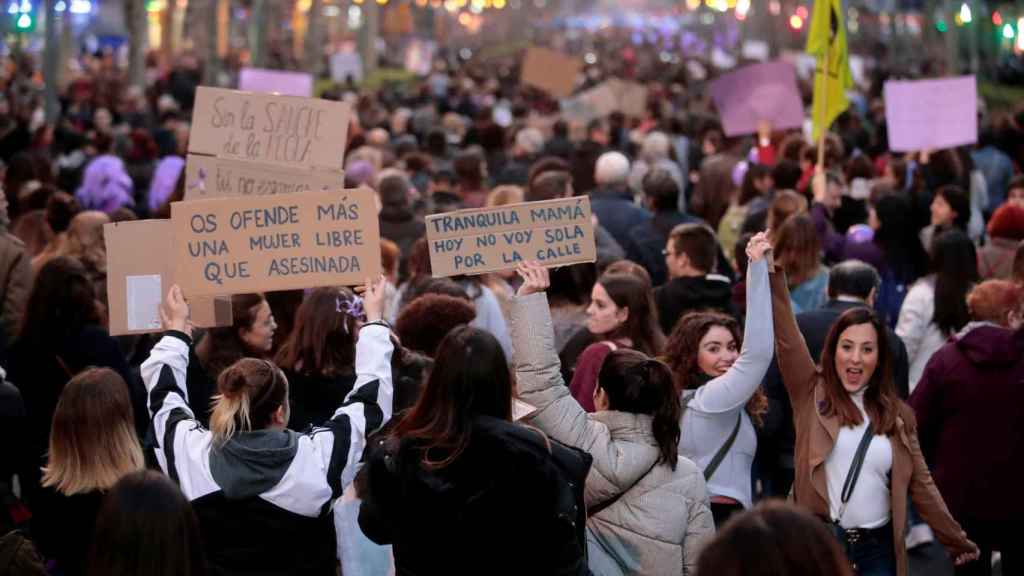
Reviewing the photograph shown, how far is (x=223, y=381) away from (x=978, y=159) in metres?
11.5

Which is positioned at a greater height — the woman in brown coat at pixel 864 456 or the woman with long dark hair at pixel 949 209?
the woman with long dark hair at pixel 949 209

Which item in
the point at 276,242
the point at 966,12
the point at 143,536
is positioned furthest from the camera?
the point at 966,12

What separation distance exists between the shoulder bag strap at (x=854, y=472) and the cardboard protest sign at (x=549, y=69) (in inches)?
666

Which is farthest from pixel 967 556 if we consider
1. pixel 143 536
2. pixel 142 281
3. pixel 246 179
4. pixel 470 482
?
pixel 246 179

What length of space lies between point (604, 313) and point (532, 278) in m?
1.59

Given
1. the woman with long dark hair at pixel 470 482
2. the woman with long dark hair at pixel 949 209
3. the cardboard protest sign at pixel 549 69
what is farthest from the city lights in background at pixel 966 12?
the woman with long dark hair at pixel 470 482

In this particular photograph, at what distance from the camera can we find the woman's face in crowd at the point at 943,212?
11.1 m

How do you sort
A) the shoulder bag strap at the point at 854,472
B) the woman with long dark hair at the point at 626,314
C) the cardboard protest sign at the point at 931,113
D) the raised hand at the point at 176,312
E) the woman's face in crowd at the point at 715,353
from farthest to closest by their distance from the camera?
1. the cardboard protest sign at the point at 931,113
2. the woman with long dark hair at the point at 626,314
3. the woman's face in crowd at the point at 715,353
4. the shoulder bag strap at the point at 854,472
5. the raised hand at the point at 176,312

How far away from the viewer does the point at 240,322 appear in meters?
7.09

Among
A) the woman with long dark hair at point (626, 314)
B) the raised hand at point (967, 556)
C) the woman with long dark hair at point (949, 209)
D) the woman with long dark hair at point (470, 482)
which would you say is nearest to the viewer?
the woman with long dark hair at point (470, 482)

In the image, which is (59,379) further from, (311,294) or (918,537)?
(918,537)

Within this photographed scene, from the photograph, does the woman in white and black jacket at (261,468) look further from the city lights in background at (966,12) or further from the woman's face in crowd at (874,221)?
the city lights in background at (966,12)

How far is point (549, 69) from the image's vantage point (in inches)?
897

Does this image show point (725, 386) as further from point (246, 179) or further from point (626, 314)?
point (246, 179)
